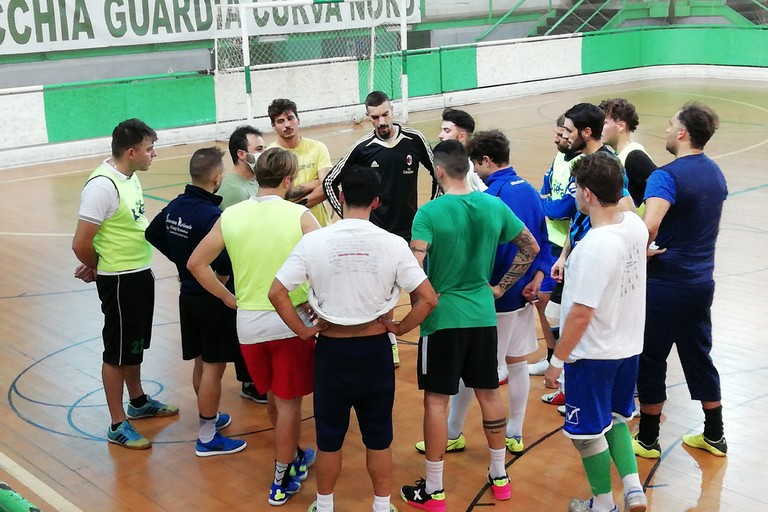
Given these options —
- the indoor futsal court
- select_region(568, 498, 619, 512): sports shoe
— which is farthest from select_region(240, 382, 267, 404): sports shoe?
select_region(568, 498, 619, 512): sports shoe

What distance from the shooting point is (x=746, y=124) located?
17.8 m

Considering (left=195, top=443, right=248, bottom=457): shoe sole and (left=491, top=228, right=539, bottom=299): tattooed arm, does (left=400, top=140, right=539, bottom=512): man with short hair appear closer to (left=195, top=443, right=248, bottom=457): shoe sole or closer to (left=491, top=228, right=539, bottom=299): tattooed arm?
(left=491, top=228, right=539, bottom=299): tattooed arm

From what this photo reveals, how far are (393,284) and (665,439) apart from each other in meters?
2.33

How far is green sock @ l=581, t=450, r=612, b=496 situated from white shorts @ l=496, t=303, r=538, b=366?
0.97 meters

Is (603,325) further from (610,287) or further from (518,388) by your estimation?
(518,388)

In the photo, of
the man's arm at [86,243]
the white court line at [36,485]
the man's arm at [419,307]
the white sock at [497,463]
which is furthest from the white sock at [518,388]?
the man's arm at [86,243]

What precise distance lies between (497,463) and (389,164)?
239cm

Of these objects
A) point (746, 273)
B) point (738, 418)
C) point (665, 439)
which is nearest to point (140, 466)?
point (665, 439)

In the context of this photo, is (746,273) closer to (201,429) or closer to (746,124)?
(201,429)

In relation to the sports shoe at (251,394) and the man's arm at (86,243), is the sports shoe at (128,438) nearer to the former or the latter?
the sports shoe at (251,394)

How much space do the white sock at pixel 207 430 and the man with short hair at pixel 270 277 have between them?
76 centimetres

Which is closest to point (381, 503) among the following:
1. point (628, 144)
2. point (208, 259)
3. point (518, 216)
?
point (208, 259)

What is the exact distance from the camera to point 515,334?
5.46 m

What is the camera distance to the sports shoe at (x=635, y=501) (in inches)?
182
